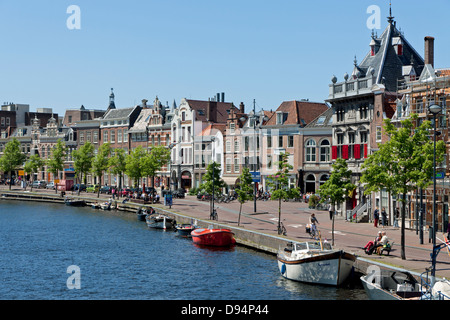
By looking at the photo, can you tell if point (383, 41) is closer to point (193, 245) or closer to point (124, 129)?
point (193, 245)

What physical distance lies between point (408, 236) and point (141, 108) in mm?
83878

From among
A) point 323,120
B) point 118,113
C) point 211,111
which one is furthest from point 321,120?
point 118,113

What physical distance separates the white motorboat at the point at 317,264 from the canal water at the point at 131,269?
1.78 ft

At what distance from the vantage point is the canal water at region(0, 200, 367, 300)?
3484cm

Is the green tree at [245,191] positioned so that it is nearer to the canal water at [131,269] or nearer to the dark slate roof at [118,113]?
the canal water at [131,269]

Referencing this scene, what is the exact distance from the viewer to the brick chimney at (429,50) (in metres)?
55.9

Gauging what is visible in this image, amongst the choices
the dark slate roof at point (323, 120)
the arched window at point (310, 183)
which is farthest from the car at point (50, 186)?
the dark slate roof at point (323, 120)

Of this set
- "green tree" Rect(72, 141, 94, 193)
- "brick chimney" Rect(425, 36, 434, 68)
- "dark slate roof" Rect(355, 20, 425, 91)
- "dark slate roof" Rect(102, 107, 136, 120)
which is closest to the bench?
"brick chimney" Rect(425, 36, 434, 68)

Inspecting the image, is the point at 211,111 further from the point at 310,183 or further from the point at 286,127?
the point at 310,183

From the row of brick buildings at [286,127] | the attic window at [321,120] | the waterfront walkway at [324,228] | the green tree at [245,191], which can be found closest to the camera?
the waterfront walkway at [324,228]

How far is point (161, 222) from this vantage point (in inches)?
2594

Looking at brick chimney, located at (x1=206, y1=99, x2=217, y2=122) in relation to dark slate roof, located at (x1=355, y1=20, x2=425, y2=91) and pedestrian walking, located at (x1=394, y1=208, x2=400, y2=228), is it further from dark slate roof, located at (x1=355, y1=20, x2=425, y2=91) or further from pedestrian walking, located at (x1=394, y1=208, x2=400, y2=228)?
pedestrian walking, located at (x1=394, y1=208, x2=400, y2=228)

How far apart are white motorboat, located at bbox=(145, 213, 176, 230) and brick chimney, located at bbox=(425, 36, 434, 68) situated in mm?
31319

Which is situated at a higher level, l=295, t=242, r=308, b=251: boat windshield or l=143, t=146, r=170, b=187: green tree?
l=143, t=146, r=170, b=187: green tree
